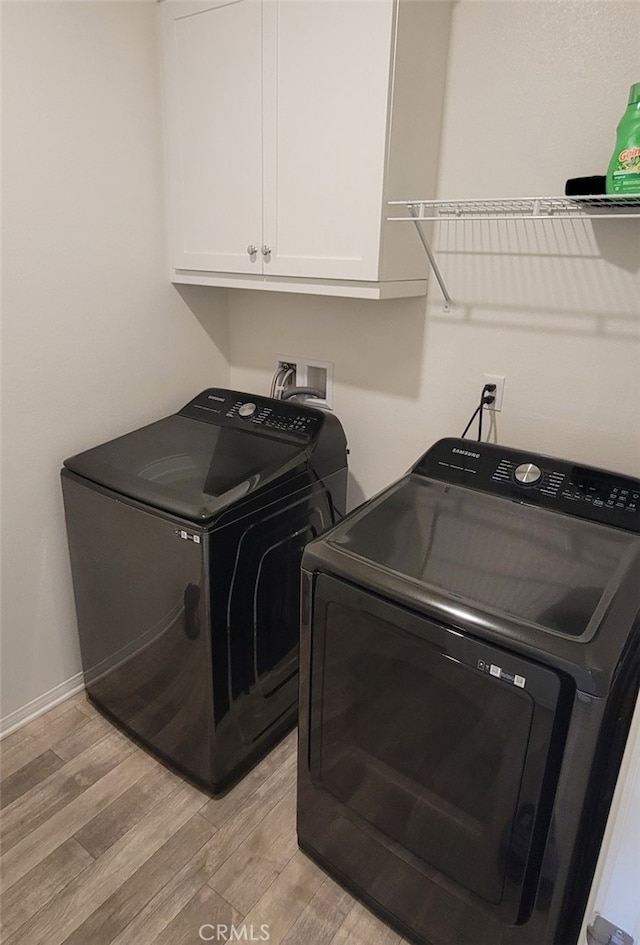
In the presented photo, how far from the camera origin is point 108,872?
1497mm

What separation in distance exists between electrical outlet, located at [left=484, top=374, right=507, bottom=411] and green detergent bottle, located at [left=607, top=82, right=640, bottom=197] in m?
0.56

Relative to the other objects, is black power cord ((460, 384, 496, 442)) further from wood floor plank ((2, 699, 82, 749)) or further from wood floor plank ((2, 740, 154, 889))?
wood floor plank ((2, 699, 82, 749))

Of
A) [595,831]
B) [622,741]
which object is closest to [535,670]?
[622,741]

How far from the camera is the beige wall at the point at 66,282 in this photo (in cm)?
155

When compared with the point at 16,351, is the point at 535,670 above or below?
below

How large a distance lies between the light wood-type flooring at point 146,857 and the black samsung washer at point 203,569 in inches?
3.7

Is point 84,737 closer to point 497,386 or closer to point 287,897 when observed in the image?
point 287,897

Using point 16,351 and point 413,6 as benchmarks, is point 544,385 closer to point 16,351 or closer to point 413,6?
point 413,6

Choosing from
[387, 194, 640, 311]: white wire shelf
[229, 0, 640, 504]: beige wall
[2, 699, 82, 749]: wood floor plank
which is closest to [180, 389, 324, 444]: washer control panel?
[229, 0, 640, 504]: beige wall

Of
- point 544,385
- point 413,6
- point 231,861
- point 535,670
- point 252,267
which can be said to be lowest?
point 231,861

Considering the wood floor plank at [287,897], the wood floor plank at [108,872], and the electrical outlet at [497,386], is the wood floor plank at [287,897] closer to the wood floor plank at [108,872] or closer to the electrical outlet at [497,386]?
the wood floor plank at [108,872]

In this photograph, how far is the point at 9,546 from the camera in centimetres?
175

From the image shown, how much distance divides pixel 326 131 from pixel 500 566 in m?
1.15

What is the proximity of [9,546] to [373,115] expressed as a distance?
1.53 m
